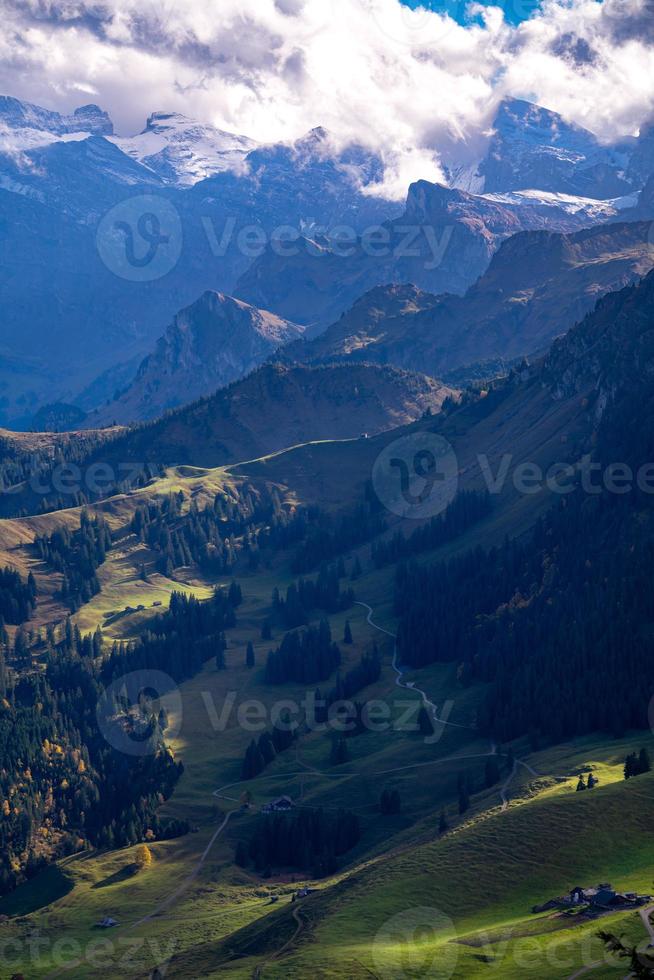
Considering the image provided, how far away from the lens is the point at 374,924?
156 meters

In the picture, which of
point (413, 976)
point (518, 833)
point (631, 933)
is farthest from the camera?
point (518, 833)

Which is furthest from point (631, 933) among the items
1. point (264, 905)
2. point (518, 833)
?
point (264, 905)

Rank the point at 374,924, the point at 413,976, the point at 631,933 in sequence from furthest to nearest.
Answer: the point at 374,924 < the point at 413,976 < the point at 631,933

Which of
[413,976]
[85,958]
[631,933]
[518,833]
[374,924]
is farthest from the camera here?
[85,958]

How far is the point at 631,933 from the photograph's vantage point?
124 metres

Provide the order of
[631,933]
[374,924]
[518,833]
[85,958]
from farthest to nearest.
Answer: [85,958]
[518,833]
[374,924]
[631,933]

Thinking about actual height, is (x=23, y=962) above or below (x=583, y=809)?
below

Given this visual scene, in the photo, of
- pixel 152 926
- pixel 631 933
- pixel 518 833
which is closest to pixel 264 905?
pixel 152 926

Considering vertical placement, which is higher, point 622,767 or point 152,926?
point 622,767

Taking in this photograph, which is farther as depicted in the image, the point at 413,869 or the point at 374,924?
the point at 413,869

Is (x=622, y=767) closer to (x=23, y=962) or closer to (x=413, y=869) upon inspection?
(x=413, y=869)

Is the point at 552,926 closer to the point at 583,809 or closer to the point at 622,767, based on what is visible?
the point at 583,809

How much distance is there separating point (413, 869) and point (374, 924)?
16154 millimetres

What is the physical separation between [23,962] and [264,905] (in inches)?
1533
